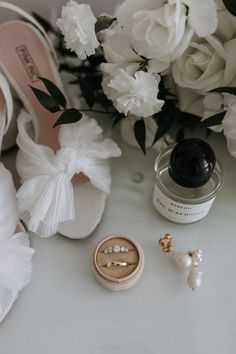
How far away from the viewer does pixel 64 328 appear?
50 centimetres

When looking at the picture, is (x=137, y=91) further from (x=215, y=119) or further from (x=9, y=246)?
(x=9, y=246)

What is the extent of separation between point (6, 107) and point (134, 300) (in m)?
0.27

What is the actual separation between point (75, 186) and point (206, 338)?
0.76 feet

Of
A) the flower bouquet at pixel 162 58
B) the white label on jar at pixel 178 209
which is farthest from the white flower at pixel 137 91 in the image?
the white label on jar at pixel 178 209

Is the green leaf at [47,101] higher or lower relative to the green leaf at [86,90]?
higher

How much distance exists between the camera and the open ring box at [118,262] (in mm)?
505

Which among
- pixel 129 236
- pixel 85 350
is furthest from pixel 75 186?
pixel 85 350

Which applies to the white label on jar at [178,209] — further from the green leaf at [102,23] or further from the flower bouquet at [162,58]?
the green leaf at [102,23]

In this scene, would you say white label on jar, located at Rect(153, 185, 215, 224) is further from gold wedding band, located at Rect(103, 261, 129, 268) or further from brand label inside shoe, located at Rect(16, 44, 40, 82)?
brand label inside shoe, located at Rect(16, 44, 40, 82)

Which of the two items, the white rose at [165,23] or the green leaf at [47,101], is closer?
the white rose at [165,23]

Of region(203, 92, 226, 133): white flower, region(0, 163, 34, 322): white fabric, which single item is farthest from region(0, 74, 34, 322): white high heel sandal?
region(203, 92, 226, 133): white flower

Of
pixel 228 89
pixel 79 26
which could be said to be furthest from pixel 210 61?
pixel 79 26

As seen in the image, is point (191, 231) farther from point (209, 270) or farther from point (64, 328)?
point (64, 328)

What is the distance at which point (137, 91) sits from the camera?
46 cm
